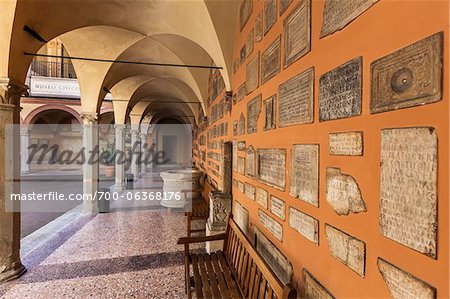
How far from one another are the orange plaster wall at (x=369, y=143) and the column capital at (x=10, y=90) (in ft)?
10.7

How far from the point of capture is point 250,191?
2742 mm

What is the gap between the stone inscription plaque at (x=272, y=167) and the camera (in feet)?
6.18

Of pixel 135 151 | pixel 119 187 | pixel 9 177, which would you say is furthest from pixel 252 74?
pixel 135 151

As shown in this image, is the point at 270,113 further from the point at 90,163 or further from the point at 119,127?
the point at 119,127

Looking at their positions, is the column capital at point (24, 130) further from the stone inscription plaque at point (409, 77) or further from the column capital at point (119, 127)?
the stone inscription plaque at point (409, 77)

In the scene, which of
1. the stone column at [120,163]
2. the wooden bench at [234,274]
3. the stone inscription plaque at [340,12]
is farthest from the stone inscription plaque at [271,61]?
the stone column at [120,163]

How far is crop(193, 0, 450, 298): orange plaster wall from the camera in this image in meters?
0.73

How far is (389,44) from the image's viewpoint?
931 millimetres

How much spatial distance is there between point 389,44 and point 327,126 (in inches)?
19.2

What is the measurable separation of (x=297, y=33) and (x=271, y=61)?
0.49 meters

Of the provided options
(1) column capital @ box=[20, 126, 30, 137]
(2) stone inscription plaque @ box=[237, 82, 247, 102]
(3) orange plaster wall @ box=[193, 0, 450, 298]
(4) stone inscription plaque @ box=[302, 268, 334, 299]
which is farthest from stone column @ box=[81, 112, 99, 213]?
(1) column capital @ box=[20, 126, 30, 137]

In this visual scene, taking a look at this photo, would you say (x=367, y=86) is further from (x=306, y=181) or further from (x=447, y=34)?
(x=306, y=181)

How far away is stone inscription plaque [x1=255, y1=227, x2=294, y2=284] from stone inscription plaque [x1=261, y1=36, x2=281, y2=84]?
4.87 feet

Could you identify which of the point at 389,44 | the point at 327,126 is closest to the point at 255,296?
the point at 327,126
